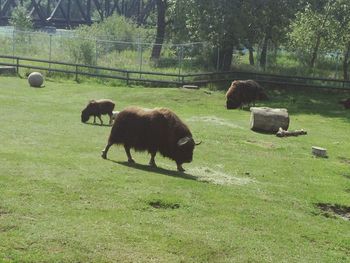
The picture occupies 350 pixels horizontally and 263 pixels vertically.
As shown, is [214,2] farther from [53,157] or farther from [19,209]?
[19,209]

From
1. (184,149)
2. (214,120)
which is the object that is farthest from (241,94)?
(184,149)

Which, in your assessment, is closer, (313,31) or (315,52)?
(313,31)

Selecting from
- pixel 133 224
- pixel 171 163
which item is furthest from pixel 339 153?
pixel 133 224

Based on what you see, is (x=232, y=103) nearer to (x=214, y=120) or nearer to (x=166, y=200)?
(x=214, y=120)

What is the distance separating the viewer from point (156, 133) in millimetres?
14117

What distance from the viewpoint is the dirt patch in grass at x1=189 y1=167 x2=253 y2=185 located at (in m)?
13.9

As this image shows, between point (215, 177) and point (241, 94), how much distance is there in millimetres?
17171

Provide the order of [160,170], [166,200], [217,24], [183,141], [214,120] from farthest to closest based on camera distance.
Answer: [217,24] < [214,120] < [160,170] < [183,141] < [166,200]

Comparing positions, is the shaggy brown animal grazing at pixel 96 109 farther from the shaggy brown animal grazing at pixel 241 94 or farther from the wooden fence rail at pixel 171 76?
the wooden fence rail at pixel 171 76

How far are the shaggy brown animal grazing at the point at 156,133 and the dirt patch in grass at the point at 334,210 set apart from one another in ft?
11.4

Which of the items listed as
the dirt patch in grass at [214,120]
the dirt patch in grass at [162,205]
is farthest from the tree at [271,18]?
the dirt patch in grass at [162,205]

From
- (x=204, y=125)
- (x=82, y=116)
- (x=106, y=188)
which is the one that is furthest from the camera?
(x=204, y=125)

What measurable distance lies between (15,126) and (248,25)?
22.4m

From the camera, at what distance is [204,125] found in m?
24.4
